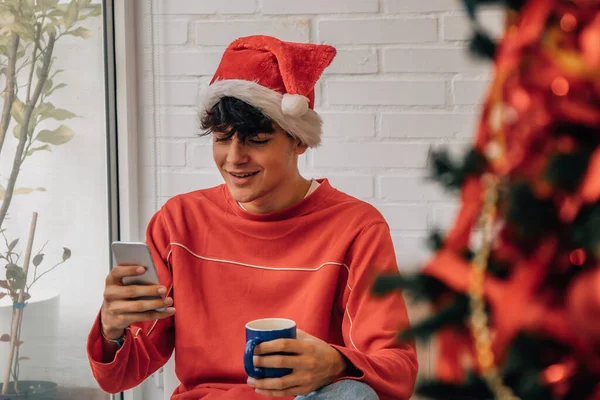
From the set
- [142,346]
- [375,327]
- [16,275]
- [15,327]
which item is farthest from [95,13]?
[375,327]

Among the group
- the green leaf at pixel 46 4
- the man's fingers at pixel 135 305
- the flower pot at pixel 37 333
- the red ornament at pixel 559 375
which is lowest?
the flower pot at pixel 37 333

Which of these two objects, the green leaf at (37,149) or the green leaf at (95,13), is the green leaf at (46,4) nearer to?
the green leaf at (95,13)

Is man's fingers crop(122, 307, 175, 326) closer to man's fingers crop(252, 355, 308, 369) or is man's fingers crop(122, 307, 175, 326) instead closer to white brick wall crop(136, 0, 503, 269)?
man's fingers crop(252, 355, 308, 369)

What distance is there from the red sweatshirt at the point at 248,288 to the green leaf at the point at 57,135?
404 mm

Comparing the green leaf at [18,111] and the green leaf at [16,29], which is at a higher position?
the green leaf at [16,29]

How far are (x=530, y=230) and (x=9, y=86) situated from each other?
1649 millimetres

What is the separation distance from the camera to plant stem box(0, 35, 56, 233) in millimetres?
→ 1791

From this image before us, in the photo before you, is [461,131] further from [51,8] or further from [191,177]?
[51,8]

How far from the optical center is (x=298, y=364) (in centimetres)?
133

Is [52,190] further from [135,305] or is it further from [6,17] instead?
[135,305]

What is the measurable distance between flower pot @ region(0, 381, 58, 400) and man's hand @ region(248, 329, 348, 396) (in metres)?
0.78

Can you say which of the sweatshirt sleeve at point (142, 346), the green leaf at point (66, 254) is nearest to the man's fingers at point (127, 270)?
the sweatshirt sleeve at point (142, 346)

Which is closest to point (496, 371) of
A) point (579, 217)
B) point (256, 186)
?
point (579, 217)

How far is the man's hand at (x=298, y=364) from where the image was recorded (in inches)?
51.2
